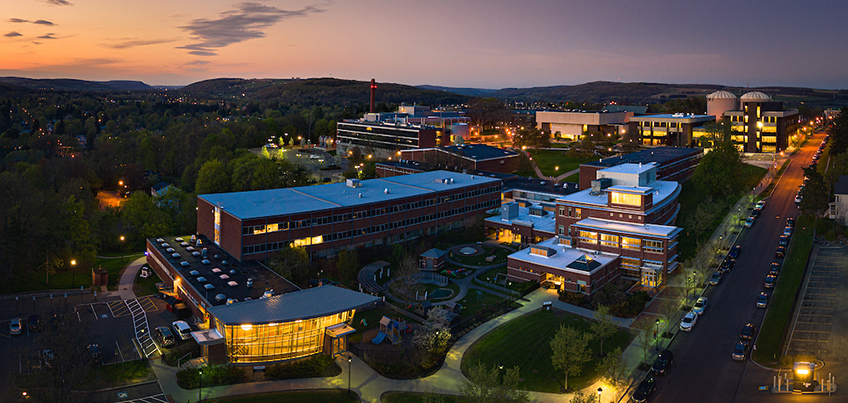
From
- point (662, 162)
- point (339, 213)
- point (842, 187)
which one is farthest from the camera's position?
point (662, 162)

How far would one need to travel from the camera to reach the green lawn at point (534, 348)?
130 ft

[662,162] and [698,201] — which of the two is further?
[662,162]

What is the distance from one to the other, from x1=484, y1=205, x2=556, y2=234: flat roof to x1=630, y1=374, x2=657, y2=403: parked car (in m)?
33.8

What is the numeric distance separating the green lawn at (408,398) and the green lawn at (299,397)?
6.61 ft

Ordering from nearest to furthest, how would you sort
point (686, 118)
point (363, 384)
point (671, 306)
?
point (363, 384)
point (671, 306)
point (686, 118)

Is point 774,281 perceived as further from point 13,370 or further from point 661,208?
point 13,370

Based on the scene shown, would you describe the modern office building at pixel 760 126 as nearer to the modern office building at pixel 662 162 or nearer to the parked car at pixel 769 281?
the modern office building at pixel 662 162

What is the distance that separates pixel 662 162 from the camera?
3351 inches

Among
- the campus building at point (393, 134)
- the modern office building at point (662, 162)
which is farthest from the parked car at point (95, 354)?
the campus building at point (393, 134)

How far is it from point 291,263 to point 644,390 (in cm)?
3309

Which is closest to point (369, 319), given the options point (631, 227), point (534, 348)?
point (534, 348)

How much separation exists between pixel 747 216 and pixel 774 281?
23024mm

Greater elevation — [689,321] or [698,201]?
[698,201]

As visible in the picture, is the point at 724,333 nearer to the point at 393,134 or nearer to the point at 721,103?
the point at 393,134
